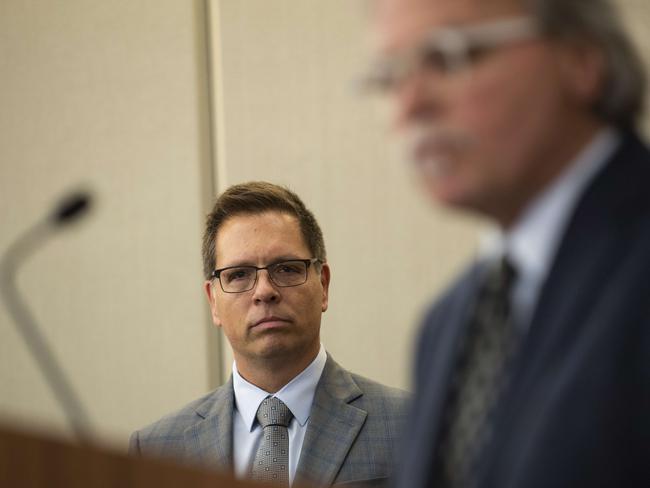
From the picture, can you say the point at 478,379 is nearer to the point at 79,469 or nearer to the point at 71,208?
the point at 79,469

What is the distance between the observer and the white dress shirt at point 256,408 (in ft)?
7.63

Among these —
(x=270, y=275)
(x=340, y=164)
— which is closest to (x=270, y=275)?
(x=270, y=275)

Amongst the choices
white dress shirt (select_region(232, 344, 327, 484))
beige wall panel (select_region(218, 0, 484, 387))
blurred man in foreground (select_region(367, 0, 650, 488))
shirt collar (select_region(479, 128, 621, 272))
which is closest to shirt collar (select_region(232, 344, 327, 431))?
white dress shirt (select_region(232, 344, 327, 484))

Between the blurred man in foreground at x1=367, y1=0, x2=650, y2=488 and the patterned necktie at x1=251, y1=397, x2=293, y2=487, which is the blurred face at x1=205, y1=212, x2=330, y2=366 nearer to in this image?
the patterned necktie at x1=251, y1=397, x2=293, y2=487

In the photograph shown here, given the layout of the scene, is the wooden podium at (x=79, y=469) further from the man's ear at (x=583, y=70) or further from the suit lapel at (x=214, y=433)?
the suit lapel at (x=214, y=433)

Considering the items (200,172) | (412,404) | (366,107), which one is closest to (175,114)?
(200,172)

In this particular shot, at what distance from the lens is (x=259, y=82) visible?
3.44 meters

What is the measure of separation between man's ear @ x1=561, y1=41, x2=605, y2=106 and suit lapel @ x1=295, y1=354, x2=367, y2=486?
4.64 ft

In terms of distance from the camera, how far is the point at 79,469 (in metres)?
0.96

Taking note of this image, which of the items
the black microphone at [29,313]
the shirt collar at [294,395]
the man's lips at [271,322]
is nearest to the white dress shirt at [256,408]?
the shirt collar at [294,395]

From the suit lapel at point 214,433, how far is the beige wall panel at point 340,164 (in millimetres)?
909

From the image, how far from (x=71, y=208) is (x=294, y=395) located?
1301 millimetres

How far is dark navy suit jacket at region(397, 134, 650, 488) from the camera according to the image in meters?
0.79

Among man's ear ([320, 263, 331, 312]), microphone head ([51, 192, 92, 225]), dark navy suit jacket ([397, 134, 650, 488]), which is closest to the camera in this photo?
dark navy suit jacket ([397, 134, 650, 488])
